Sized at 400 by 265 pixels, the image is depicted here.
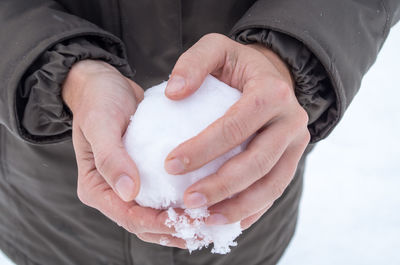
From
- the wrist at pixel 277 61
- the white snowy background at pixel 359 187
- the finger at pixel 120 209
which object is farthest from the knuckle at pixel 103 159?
the white snowy background at pixel 359 187

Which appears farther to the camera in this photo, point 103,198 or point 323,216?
point 323,216

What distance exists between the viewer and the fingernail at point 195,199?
882 millimetres

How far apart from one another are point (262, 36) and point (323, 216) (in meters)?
1.71

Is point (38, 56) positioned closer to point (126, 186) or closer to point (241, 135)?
point (126, 186)

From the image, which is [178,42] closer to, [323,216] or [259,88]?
[259,88]

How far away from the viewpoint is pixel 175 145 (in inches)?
37.9

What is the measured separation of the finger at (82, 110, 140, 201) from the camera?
881 millimetres

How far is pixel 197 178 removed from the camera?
958 mm

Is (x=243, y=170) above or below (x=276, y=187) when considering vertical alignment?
above

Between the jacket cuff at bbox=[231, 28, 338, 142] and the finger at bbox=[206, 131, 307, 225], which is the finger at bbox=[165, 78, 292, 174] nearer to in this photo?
the finger at bbox=[206, 131, 307, 225]

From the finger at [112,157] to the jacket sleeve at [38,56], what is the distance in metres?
0.22

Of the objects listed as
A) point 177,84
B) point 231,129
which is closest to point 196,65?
point 177,84

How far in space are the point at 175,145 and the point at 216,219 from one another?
0.20 m

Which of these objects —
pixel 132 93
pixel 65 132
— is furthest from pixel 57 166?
pixel 132 93
